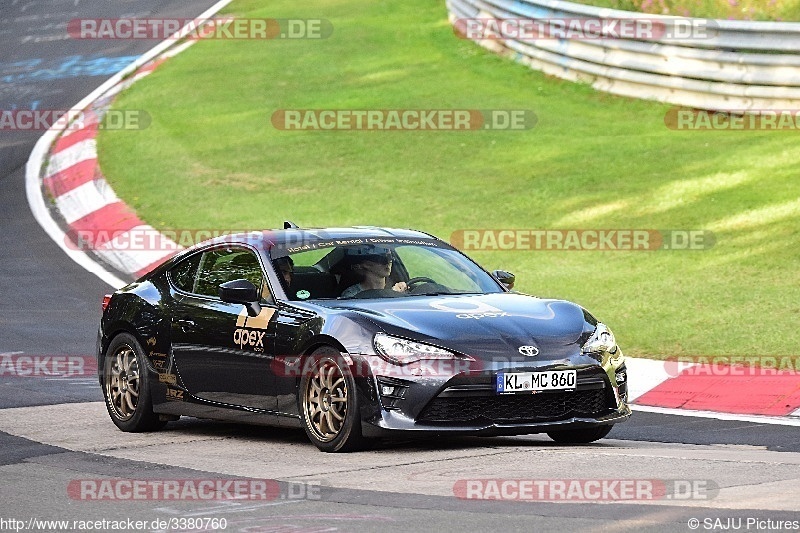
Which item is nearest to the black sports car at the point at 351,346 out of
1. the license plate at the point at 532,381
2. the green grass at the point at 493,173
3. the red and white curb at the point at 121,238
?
the license plate at the point at 532,381

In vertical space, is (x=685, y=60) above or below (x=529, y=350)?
above

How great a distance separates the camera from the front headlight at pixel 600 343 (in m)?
9.26

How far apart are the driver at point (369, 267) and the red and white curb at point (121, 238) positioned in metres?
2.46

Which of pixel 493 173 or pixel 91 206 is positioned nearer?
pixel 91 206

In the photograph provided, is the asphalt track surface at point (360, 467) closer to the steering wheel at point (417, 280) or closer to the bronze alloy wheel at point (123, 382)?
the bronze alloy wheel at point (123, 382)

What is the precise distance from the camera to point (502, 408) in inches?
353

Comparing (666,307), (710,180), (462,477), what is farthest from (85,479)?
(710,180)

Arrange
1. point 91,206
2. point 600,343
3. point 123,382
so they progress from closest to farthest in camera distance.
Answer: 1. point 600,343
2. point 123,382
3. point 91,206

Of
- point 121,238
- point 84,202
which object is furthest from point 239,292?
point 84,202

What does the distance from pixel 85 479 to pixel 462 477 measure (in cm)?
206

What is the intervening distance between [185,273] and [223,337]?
3.02 ft

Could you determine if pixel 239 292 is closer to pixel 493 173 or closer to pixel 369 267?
pixel 369 267

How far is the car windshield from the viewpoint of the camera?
32.7 ft

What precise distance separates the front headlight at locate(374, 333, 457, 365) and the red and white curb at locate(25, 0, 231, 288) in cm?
794
